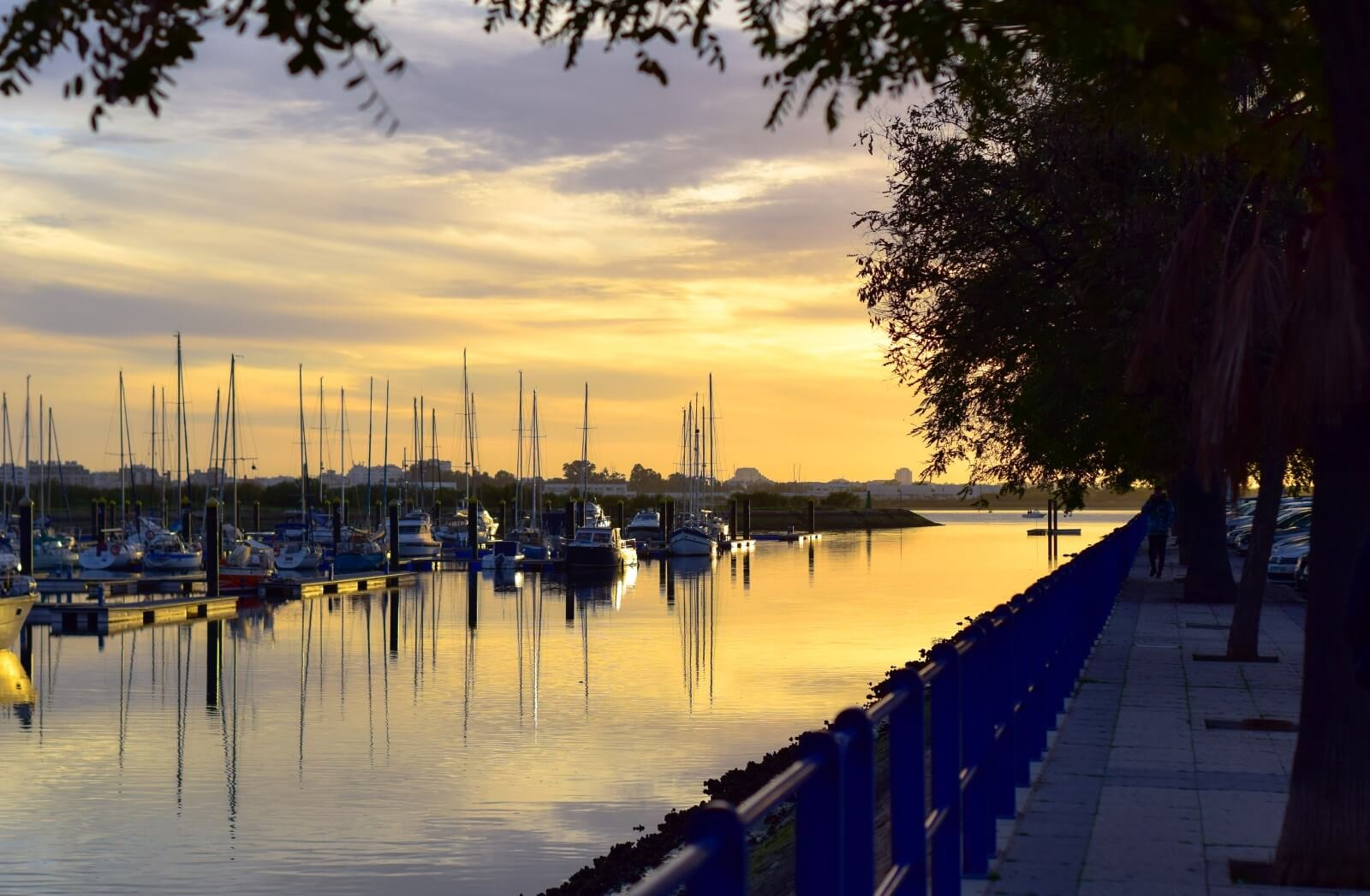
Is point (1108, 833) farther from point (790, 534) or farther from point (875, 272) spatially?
point (790, 534)

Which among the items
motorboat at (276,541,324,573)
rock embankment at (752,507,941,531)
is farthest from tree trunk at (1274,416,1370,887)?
rock embankment at (752,507,941,531)

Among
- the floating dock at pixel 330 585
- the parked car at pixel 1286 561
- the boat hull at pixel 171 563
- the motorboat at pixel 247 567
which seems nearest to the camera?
the parked car at pixel 1286 561

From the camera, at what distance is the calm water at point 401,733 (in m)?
19.2

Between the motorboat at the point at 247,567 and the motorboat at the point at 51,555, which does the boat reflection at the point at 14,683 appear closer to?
the motorboat at the point at 247,567

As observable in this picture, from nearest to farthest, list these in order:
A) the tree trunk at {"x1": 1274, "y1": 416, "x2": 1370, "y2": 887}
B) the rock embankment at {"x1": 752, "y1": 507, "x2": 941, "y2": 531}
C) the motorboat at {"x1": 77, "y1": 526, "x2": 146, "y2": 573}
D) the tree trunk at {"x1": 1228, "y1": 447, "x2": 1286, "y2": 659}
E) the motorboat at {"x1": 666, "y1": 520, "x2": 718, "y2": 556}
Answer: the tree trunk at {"x1": 1274, "y1": 416, "x2": 1370, "y2": 887} → the tree trunk at {"x1": 1228, "y1": 447, "x2": 1286, "y2": 659} → the motorboat at {"x1": 77, "y1": 526, "x2": 146, "y2": 573} → the motorboat at {"x1": 666, "y1": 520, "x2": 718, "y2": 556} → the rock embankment at {"x1": 752, "y1": 507, "x2": 941, "y2": 531}

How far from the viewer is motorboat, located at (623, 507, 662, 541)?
122 meters

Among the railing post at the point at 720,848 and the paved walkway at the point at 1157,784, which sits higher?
A: the railing post at the point at 720,848

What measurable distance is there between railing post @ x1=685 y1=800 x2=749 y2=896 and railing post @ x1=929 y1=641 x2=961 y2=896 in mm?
4740

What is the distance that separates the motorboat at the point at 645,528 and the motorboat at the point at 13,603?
75462 mm

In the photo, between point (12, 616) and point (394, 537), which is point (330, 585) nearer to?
point (394, 537)

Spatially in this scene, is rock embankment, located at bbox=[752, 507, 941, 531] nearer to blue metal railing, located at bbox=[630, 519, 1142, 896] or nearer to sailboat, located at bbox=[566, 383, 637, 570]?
sailboat, located at bbox=[566, 383, 637, 570]

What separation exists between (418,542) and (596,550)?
1744 cm

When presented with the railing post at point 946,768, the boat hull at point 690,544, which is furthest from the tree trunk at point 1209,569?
the boat hull at point 690,544

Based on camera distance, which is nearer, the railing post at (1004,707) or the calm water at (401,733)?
the railing post at (1004,707)
